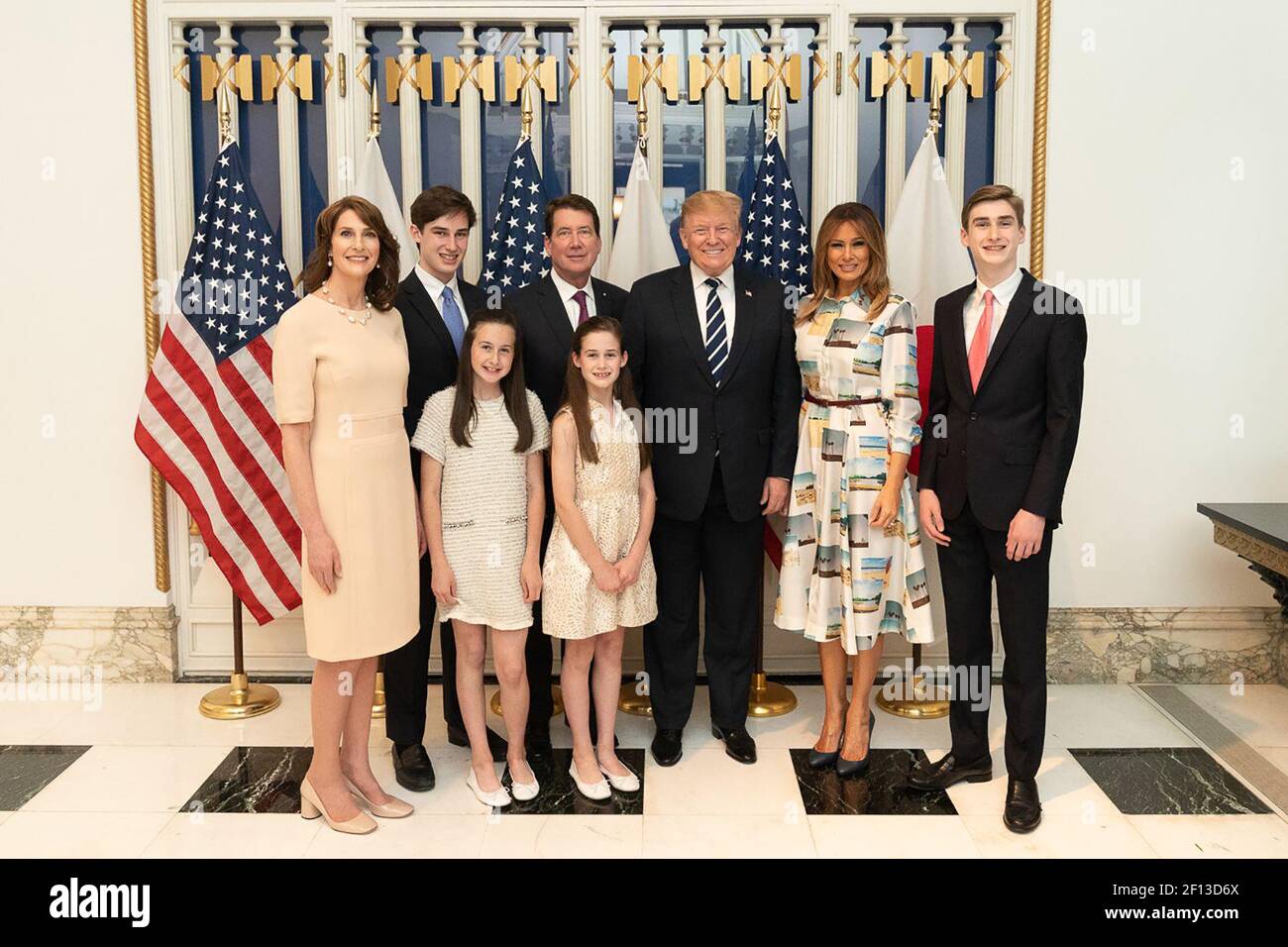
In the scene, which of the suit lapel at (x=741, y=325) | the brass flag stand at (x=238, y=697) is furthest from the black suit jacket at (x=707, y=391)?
the brass flag stand at (x=238, y=697)

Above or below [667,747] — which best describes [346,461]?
above

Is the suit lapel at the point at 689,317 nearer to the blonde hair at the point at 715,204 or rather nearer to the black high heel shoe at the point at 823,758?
the blonde hair at the point at 715,204

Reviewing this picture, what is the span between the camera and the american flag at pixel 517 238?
13.4ft

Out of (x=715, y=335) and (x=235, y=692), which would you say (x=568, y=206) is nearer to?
(x=715, y=335)

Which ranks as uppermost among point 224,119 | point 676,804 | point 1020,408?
point 224,119

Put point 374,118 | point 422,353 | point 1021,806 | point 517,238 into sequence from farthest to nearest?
point 374,118
point 517,238
point 422,353
point 1021,806

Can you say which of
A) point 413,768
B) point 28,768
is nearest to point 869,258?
point 413,768

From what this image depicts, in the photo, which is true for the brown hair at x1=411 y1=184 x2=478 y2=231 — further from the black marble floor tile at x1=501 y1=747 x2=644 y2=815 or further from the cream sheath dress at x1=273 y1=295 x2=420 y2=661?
the black marble floor tile at x1=501 y1=747 x2=644 y2=815

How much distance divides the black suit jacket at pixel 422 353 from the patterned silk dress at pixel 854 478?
1107 millimetres

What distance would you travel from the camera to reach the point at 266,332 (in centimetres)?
399

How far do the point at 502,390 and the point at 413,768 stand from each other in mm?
1222

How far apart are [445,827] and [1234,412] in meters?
3.30

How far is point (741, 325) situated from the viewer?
342cm

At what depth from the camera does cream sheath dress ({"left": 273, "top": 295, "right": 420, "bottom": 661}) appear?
2863 mm
